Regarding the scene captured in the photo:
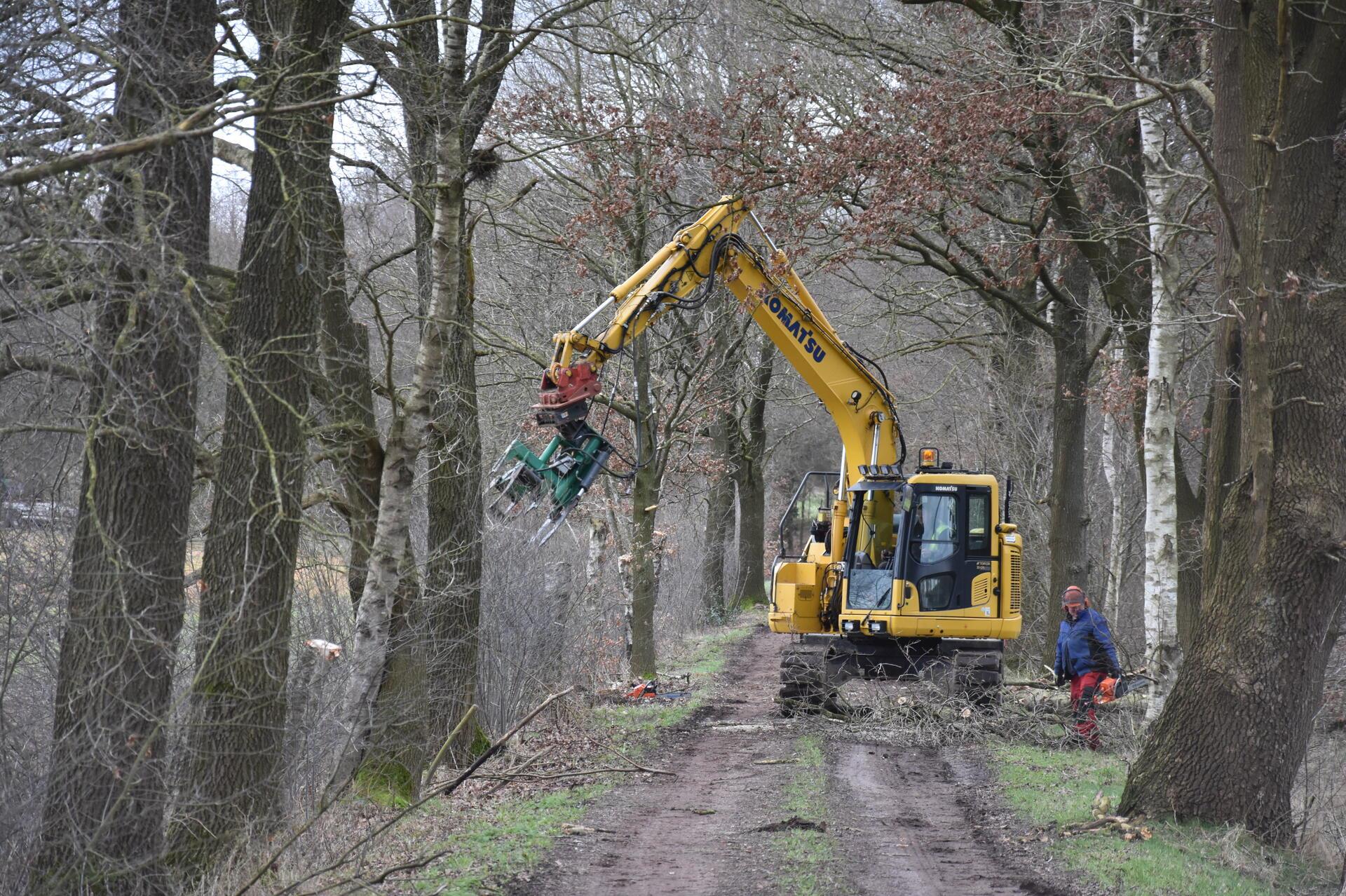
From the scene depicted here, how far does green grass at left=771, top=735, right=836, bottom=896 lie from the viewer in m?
7.54

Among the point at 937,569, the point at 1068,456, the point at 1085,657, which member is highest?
the point at 1068,456

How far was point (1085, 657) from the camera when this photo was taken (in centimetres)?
1276

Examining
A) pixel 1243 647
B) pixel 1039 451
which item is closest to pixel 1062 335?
pixel 1039 451

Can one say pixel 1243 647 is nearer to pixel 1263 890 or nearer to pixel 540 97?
pixel 1263 890

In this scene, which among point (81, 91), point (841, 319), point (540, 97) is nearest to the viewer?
point (81, 91)

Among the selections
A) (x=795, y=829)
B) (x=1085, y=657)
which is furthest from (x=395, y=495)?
(x=1085, y=657)

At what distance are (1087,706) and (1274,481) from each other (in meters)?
5.02

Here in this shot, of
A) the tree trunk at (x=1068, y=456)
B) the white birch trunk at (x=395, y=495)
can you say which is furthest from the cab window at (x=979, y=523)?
the white birch trunk at (x=395, y=495)

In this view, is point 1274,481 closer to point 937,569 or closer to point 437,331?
point 437,331

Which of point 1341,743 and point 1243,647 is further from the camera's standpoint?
point 1341,743

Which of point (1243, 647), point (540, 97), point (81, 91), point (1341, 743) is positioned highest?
point (540, 97)

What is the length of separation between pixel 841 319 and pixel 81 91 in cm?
1657

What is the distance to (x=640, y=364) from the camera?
16.1m

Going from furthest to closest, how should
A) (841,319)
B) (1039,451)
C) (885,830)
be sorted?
(1039,451), (841,319), (885,830)
